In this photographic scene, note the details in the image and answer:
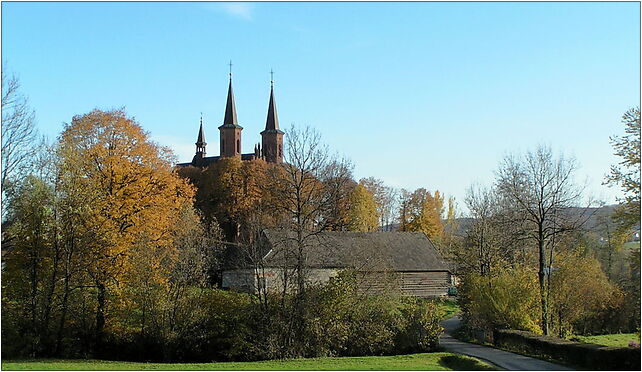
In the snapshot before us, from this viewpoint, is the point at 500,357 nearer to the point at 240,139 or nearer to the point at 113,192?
the point at 113,192

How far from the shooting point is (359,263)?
29.3m

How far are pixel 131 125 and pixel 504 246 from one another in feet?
66.7

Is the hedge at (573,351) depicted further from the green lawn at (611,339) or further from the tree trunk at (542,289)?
the green lawn at (611,339)

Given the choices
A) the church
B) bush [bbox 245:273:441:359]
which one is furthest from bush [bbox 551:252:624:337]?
the church

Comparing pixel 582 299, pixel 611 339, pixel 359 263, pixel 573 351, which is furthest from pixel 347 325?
pixel 611 339

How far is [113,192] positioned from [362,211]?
41303 mm

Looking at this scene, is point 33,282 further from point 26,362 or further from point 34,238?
point 26,362

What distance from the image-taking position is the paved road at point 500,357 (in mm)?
21594

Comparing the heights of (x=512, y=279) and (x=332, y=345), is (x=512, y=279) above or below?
above

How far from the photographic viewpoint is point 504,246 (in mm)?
32312

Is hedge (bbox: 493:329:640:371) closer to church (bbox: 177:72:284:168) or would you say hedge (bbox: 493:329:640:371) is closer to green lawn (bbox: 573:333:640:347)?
green lawn (bbox: 573:333:640:347)

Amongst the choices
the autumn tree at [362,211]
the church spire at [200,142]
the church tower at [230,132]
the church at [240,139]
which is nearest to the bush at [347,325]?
the autumn tree at [362,211]


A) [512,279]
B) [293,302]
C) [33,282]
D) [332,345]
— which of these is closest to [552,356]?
[512,279]

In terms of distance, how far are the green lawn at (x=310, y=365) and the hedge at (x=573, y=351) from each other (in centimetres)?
285
